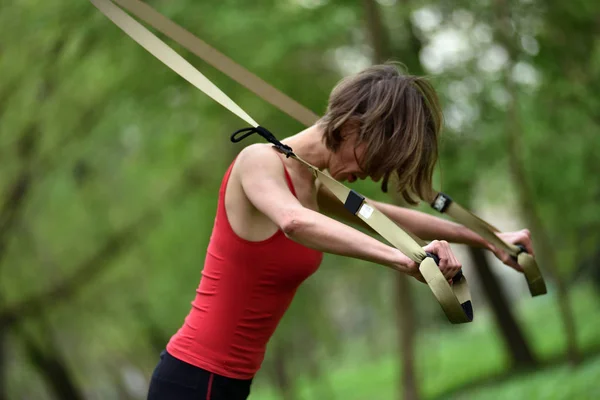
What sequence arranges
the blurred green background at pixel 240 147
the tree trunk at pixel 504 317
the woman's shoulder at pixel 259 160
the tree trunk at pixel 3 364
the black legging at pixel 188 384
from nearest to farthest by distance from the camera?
the woman's shoulder at pixel 259 160 < the black legging at pixel 188 384 < the blurred green background at pixel 240 147 < the tree trunk at pixel 504 317 < the tree trunk at pixel 3 364

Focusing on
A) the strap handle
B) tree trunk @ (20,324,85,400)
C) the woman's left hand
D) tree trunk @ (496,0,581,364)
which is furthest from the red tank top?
tree trunk @ (20,324,85,400)

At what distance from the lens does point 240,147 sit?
12.0m

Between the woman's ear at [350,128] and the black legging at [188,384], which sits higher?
the woman's ear at [350,128]

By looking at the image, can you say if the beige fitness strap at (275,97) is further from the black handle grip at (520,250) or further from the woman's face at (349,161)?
the woman's face at (349,161)

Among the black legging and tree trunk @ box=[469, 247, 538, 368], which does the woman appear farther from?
tree trunk @ box=[469, 247, 538, 368]

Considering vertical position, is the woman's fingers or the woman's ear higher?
the woman's ear

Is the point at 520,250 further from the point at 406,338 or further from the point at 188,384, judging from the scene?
the point at 406,338

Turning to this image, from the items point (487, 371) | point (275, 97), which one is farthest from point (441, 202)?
point (487, 371)

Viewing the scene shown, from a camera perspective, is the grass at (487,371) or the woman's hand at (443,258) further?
the grass at (487,371)

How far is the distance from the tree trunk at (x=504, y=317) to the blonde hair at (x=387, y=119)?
11852 millimetres

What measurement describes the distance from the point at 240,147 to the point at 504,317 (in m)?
5.63

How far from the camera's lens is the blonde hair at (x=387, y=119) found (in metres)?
2.58

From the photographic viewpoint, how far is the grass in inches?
429

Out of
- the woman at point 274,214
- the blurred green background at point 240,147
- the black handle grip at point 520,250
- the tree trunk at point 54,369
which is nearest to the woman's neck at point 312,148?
the woman at point 274,214
